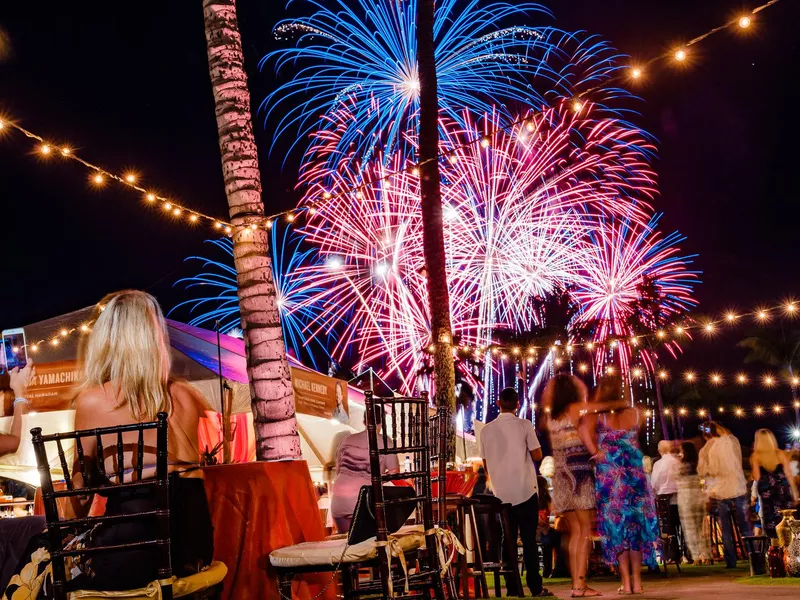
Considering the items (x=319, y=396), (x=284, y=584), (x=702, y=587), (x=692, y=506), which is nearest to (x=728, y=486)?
(x=692, y=506)

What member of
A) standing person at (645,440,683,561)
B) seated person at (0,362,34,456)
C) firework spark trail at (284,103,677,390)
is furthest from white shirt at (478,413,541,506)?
firework spark trail at (284,103,677,390)

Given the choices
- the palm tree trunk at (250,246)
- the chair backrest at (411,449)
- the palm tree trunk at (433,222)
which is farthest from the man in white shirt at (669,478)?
the chair backrest at (411,449)

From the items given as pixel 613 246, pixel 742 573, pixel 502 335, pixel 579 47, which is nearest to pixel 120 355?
pixel 742 573

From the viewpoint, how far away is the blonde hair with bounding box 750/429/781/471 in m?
10.6

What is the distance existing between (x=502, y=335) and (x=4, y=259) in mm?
18465

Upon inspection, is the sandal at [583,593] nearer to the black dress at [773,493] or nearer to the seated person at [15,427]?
the black dress at [773,493]

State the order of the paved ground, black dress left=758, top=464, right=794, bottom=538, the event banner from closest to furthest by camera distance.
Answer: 1. the paved ground
2. black dress left=758, top=464, right=794, bottom=538
3. the event banner

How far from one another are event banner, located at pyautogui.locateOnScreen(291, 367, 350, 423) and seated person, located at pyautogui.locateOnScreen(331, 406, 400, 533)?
4617mm

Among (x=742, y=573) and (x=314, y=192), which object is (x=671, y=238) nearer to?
(x=314, y=192)

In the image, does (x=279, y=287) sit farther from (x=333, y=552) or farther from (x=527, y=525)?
(x=333, y=552)

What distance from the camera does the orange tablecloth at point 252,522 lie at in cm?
451

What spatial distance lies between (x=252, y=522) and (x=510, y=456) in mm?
3642

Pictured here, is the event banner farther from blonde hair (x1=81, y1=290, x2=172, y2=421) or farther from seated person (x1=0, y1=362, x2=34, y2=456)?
blonde hair (x1=81, y1=290, x2=172, y2=421)

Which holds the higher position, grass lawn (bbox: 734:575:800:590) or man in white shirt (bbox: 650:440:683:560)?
man in white shirt (bbox: 650:440:683:560)
